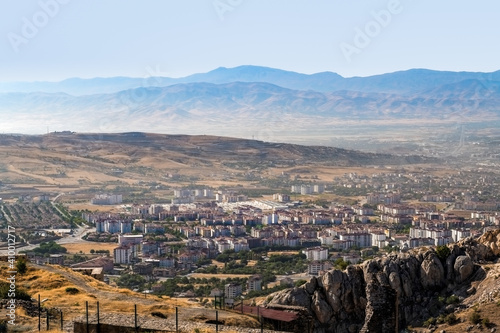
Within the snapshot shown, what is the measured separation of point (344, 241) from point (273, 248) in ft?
14.0

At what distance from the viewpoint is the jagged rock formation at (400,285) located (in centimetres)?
1688

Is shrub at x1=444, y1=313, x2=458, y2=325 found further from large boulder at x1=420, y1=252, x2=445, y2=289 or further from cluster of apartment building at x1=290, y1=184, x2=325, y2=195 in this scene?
cluster of apartment building at x1=290, y1=184, x2=325, y2=195

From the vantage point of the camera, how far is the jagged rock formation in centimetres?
1688

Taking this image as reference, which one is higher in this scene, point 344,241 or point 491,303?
point 491,303

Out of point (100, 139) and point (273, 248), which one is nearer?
point (273, 248)

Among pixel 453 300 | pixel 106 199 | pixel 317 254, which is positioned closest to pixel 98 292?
pixel 453 300

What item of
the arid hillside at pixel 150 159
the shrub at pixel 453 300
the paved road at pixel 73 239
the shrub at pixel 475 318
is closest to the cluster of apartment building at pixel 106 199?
the arid hillside at pixel 150 159

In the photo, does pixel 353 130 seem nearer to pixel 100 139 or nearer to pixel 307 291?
pixel 100 139

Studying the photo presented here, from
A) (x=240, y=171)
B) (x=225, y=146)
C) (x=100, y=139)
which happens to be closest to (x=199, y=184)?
(x=240, y=171)

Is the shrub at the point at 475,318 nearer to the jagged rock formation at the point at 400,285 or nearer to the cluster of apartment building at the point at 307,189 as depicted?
the jagged rock formation at the point at 400,285

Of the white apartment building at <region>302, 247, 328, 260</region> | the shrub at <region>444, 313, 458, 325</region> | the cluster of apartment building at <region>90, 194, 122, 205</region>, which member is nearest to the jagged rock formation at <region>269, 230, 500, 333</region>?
the shrub at <region>444, 313, 458, 325</region>

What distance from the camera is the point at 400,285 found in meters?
17.8

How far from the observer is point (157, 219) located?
5759 cm

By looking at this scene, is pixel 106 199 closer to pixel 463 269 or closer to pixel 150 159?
pixel 150 159
